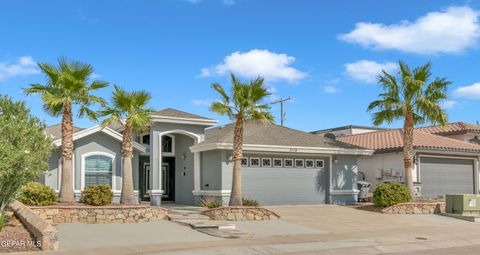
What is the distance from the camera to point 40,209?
1702 cm

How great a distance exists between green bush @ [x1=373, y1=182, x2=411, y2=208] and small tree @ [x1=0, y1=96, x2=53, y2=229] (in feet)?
46.3

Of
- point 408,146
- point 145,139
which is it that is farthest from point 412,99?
point 145,139

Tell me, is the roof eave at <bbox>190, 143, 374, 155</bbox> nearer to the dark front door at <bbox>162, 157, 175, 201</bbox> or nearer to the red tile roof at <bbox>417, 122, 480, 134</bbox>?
the dark front door at <bbox>162, 157, 175, 201</bbox>

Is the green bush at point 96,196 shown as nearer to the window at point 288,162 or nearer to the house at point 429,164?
the window at point 288,162

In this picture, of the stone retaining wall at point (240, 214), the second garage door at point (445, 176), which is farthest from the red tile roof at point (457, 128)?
the stone retaining wall at point (240, 214)

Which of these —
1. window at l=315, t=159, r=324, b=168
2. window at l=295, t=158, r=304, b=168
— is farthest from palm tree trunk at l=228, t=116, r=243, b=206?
window at l=315, t=159, r=324, b=168

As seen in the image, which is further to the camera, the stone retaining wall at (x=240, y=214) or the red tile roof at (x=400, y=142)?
the red tile roof at (x=400, y=142)

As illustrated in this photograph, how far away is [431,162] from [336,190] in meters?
6.15

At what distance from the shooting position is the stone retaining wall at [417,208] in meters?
22.7

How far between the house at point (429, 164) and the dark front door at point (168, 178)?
1019cm

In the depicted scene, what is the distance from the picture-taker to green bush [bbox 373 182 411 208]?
75.1 feet

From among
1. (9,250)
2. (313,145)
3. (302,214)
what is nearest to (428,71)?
(313,145)

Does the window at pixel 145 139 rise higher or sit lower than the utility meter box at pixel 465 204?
higher

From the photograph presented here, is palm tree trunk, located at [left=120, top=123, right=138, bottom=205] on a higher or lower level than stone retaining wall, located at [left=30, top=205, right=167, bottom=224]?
higher
